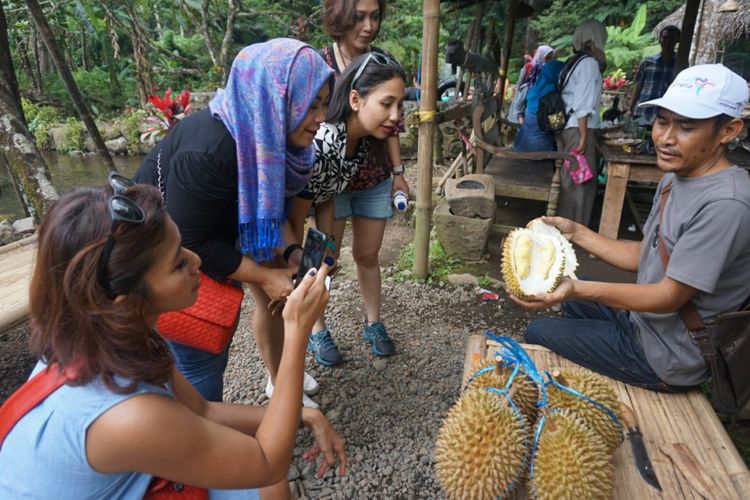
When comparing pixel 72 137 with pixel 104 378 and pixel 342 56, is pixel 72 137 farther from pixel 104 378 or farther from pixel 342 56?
pixel 104 378

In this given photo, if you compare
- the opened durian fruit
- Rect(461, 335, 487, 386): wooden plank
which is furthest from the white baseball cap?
Rect(461, 335, 487, 386): wooden plank

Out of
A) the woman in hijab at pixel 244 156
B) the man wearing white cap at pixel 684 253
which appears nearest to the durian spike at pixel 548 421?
the man wearing white cap at pixel 684 253

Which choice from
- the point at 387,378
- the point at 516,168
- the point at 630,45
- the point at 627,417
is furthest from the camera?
the point at 630,45

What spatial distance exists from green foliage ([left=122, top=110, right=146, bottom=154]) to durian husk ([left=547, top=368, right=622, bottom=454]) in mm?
12114

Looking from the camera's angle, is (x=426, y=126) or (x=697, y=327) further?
(x=426, y=126)

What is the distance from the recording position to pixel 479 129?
4.31 meters

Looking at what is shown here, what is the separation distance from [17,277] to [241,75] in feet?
5.95

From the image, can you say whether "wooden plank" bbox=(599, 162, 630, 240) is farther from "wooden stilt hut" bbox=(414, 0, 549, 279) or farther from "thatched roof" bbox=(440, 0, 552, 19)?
"thatched roof" bbox=(440, 0, 552, 19)

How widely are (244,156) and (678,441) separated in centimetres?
160

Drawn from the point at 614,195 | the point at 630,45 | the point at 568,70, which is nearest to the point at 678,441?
the point at 614,195

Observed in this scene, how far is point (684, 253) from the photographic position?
148cm

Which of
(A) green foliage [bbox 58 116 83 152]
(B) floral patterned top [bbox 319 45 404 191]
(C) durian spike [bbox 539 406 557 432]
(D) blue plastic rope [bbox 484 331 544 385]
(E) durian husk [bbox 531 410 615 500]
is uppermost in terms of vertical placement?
(B) floral patterned top [bbox 319 45 404 191]

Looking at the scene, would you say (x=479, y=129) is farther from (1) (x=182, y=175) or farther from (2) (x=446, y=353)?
(1) (x=182, y=175)

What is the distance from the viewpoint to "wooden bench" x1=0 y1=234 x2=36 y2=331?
200cm
